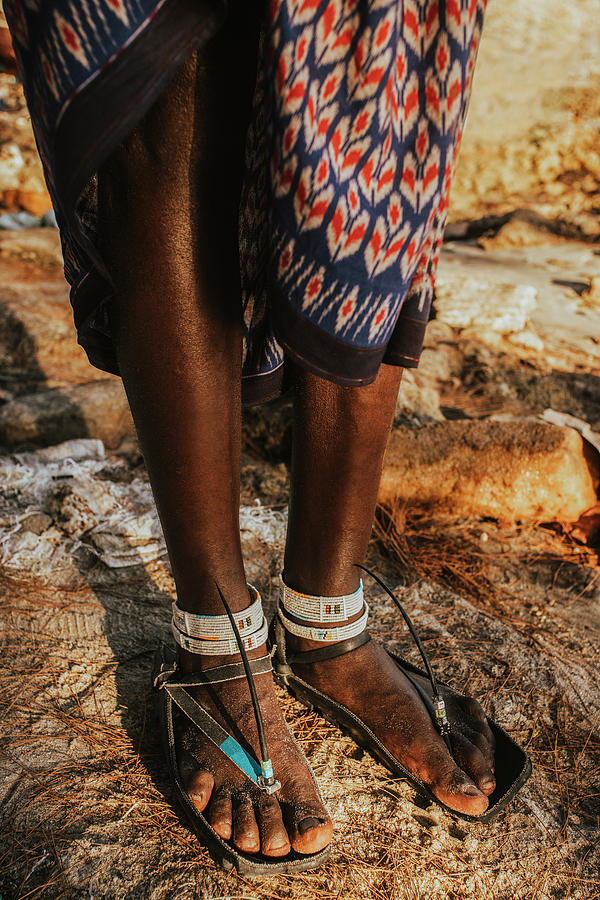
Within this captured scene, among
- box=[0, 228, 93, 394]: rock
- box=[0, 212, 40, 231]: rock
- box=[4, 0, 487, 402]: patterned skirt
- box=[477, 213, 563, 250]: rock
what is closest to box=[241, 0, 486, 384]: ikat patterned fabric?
box=[4, 0, 487, 402]: patterned skirt

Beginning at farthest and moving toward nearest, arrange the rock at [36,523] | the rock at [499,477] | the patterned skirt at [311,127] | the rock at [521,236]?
the rock at [521,236] < the rock at [499,477] < the rock at [36,523] < the patterned skirt at [311,127]

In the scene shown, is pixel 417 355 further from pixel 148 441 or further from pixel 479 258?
pixel 479 258

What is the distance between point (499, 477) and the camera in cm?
205

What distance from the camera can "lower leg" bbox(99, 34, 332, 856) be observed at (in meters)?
0.72

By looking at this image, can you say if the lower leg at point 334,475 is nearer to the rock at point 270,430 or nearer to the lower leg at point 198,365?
the lower leg at point 198,365

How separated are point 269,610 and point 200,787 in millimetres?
543

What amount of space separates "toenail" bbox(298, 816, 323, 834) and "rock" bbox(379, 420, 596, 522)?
1204 mm

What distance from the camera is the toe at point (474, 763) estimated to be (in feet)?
3.22

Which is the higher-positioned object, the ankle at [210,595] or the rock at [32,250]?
the ankle at [210,595]

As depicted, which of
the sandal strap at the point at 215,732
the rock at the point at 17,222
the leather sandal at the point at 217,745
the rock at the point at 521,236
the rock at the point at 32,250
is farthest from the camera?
the rock at the point at 521,236

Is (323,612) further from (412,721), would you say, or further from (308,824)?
(308,824)

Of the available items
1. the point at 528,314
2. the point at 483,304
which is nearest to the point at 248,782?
the point at 483,304

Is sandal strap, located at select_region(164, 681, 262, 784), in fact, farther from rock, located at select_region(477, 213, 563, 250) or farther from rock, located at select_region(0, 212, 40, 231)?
rock, located at select_region(477, 213, 563, 250)

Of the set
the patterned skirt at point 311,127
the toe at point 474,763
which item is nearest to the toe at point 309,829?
the toe at point 474,763
